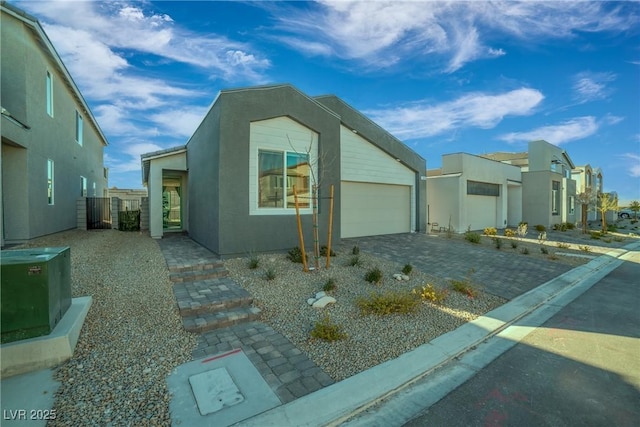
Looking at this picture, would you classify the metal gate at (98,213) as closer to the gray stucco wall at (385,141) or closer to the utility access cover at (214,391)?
the gray stucco wall at (385,141)

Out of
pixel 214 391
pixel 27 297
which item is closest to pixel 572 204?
pixel 214 391

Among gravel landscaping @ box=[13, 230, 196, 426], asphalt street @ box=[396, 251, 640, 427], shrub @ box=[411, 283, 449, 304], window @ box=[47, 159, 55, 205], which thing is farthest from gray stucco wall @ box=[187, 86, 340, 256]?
asphalt street @ box=[396, 251, 640, 427]

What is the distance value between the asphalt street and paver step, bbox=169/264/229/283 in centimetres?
494

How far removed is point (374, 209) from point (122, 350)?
1055 cm

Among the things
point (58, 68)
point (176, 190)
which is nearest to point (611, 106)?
point (176, 190)

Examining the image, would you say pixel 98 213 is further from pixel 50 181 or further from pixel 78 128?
pixel 78 128

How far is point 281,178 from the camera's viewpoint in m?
8.29

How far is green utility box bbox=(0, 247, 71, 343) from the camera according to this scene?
9.67 feet

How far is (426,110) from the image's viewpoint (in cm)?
1404

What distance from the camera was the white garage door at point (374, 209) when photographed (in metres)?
11.7

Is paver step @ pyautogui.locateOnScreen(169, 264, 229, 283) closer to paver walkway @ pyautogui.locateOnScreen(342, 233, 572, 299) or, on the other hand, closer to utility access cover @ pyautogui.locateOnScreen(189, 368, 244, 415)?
utility access cover @ pyautogui.locateOnScreen(189, 368, 244, 415)

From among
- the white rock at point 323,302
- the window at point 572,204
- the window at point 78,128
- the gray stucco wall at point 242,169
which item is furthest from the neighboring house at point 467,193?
the window at point 78,128

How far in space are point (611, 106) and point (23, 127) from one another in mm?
23827

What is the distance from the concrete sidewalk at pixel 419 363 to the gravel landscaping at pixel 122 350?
116 cm
